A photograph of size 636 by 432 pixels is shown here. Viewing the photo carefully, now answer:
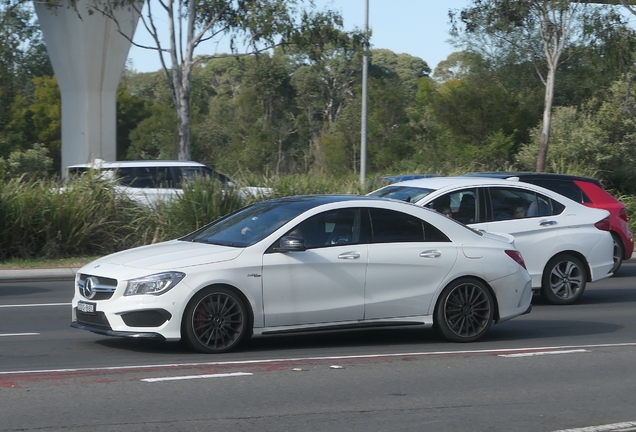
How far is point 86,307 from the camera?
27.7 feet

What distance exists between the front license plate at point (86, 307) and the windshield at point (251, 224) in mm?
1326

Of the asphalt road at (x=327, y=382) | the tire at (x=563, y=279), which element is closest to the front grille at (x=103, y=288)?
the asphalt road at (x=327, y=382)

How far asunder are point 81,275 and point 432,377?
3.46 meters

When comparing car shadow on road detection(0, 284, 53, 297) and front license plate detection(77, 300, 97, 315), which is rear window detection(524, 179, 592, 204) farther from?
front license plate detection(77, 300, 97, 315)

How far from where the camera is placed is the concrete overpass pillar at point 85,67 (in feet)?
110

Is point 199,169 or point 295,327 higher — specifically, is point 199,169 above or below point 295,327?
above

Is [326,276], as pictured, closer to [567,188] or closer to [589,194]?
[567,188]

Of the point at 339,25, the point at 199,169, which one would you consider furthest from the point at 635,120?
the point at 199,169

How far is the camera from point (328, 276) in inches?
345

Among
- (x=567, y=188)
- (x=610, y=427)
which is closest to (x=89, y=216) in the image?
(x=567, y=188)

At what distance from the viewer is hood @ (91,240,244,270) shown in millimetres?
8281

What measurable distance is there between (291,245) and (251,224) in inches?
30.9

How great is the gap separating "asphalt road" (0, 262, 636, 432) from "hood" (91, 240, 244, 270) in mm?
875

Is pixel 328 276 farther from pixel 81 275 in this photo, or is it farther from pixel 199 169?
pixel 199 169
